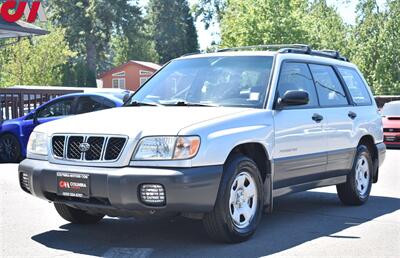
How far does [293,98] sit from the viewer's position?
21.3 ft

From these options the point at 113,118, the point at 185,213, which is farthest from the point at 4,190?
the point at 185,213

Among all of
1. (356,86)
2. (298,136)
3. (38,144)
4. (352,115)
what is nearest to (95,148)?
(38,144)

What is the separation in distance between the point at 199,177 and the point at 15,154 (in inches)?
369

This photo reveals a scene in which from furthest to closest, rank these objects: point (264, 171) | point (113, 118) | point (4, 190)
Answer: point (4, 190)
point (264, 171)
point (113, 118)

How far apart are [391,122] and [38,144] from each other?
1499 cm

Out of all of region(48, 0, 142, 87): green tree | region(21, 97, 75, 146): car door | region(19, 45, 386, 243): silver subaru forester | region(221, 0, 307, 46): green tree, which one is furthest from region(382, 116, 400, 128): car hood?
region(48, 0, 142, 87): green tree

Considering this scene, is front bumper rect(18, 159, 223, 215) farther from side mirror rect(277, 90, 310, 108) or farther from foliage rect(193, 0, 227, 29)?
foliage rect(193, 0, 227, 29)

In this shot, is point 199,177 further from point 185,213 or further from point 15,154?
point 15,154

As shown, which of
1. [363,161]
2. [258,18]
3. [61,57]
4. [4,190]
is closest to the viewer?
[363,161]

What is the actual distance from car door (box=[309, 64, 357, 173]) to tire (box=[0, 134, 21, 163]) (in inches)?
318

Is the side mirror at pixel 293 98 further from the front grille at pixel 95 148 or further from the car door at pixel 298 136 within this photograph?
the front grille at pixel 95 148

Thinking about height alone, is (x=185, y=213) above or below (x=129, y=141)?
below

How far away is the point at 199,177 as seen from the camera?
17.6 feet

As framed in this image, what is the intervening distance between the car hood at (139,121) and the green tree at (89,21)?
6247cm
